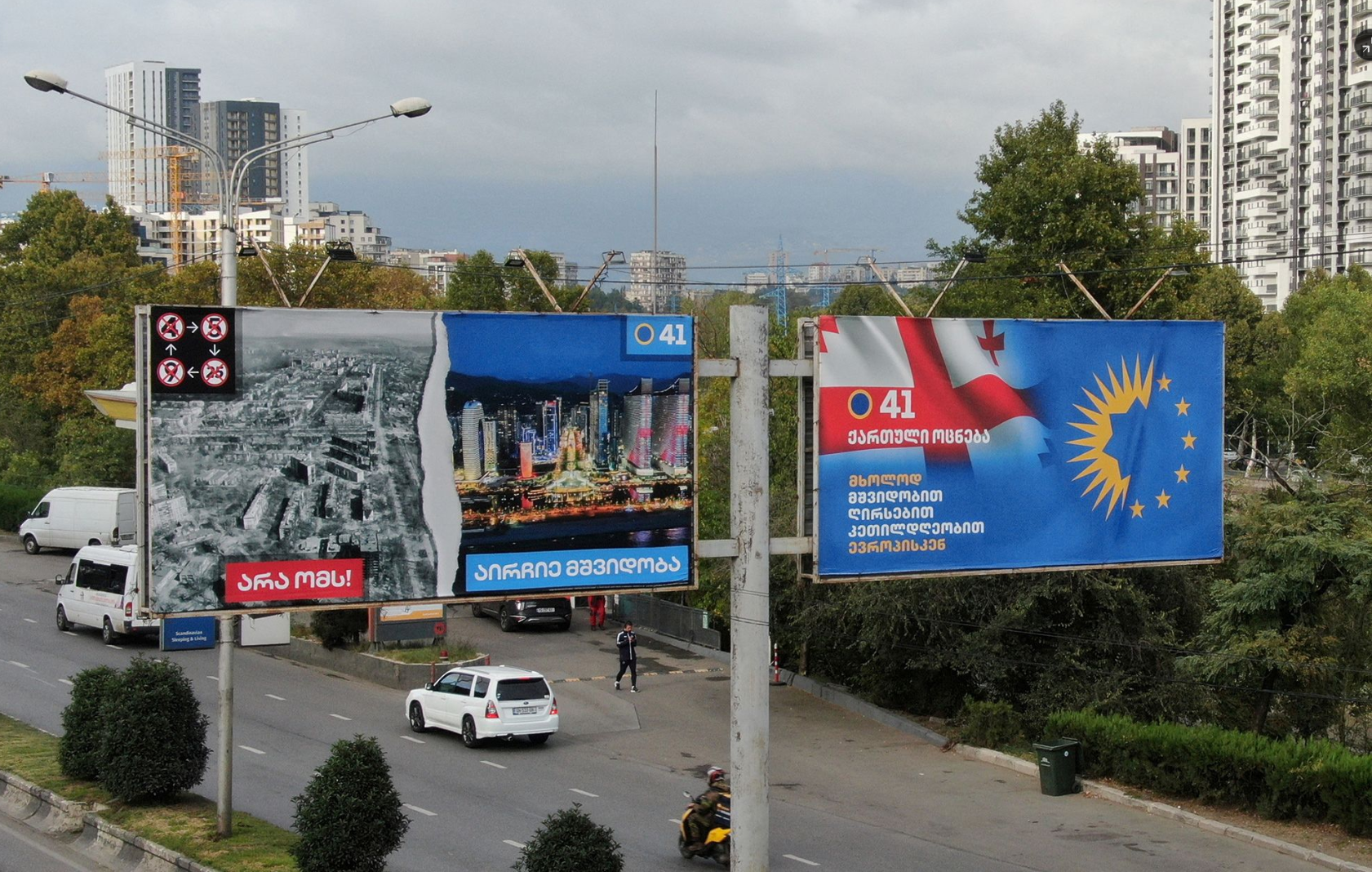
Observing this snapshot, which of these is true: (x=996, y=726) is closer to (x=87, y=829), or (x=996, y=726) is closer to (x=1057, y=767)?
(x=1057, y=767)

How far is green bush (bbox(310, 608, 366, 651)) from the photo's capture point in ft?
112

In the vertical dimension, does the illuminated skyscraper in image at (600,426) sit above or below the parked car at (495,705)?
above

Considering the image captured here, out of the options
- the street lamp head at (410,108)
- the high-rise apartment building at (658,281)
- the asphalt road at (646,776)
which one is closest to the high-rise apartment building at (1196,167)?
the high-rise apartment building at (658,281)

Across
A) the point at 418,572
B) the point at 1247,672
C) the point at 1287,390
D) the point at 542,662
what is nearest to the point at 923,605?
the point at 1247,672

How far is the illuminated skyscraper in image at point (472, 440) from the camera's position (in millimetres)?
13055

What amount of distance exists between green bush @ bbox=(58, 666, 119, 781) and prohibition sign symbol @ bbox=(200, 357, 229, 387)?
31.0ft

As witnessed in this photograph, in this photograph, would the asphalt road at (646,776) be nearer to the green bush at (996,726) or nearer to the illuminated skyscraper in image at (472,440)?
the green bush at (996,726)

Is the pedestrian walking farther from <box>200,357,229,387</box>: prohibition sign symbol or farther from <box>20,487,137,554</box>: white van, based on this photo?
<box>200,357,229,387</box>: prohibition sign symbol

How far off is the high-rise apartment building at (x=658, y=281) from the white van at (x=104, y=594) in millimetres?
14404

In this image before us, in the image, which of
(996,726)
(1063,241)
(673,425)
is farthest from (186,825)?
(1063,241)

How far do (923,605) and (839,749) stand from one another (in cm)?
322

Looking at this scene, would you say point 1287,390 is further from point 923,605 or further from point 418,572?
point 418,572

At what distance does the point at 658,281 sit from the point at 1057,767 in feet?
84.8

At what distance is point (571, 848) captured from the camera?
14023mm
